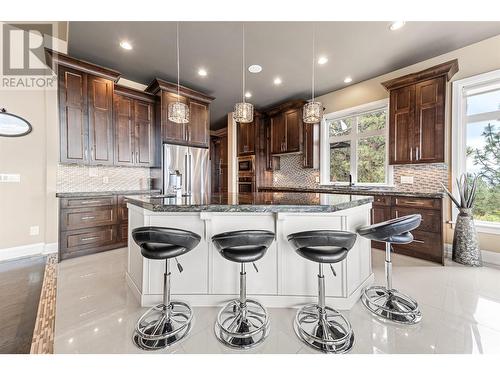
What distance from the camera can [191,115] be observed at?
4.31m

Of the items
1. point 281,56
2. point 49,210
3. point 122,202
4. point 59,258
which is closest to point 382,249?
point 281,56

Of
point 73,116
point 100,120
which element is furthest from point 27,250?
point 100,120

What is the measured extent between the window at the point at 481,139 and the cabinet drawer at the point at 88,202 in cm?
520

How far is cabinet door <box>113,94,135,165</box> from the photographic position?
3654 millimetres

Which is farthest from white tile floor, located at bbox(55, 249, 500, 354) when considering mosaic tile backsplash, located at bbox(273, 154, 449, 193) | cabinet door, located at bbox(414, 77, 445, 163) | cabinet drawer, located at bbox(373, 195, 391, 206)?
cabinet door, located at bbox(414, 77, 445, 163)

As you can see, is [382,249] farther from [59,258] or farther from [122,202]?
[59,258]

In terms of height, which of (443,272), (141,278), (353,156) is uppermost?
(353,156)

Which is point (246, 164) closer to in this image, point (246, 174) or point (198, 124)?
point (246, 174)

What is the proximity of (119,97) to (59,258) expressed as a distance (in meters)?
2.63

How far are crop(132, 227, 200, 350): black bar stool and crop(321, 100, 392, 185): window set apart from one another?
12.5 feet

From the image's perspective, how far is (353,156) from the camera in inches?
174

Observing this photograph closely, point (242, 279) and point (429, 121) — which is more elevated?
point (429, 121)

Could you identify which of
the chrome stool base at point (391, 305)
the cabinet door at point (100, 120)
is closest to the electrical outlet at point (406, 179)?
the chrome stool base at point (391, 305)

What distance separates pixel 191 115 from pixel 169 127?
1.81 ft
